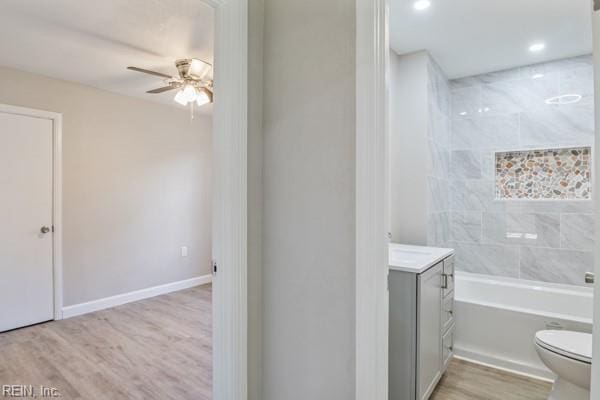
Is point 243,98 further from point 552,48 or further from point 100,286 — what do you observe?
point 100,286

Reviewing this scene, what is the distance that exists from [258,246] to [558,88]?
10.9 ft

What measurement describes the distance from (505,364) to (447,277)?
922mm

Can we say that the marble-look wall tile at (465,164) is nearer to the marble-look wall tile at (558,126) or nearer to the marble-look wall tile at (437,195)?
the marble-look wall tile at (437,195)

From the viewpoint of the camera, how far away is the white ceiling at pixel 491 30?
2.27 metres

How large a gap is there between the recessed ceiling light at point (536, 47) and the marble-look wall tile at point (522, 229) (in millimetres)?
1547

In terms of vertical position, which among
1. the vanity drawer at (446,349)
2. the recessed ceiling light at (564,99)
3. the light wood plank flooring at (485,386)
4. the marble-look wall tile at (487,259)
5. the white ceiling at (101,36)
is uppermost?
the white ceiling at (101,36)

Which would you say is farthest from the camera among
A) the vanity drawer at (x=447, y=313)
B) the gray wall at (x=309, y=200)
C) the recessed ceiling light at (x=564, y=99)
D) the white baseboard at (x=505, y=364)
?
the recessed ceiling light at (x=564, y=99)

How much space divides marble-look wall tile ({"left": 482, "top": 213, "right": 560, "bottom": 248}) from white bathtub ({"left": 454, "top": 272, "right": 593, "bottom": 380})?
0.42 metres

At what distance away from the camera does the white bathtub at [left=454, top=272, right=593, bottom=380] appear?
2383 mm

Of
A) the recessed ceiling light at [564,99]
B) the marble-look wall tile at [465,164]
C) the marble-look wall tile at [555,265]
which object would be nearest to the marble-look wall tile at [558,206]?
the marble-look wall tile at [555,265]

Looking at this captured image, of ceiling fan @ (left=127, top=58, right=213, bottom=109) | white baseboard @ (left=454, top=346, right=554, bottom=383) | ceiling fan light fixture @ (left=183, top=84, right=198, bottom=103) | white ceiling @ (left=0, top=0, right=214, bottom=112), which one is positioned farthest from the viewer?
ceiling fan light fixture @ (left=183, top=84, right=198, bottom=103)

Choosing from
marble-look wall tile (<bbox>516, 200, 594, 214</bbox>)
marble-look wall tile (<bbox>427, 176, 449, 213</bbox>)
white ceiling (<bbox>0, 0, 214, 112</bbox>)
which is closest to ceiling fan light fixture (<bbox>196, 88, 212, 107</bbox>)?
white ceiling (<bbox>0, 0, 214, 112</bbox>)

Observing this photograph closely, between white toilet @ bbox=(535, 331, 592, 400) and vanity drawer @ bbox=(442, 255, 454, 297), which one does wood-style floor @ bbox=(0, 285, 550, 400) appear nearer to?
white toilet @ bbox=(535, 331, 592, 400)

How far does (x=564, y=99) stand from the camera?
304 centimetres
